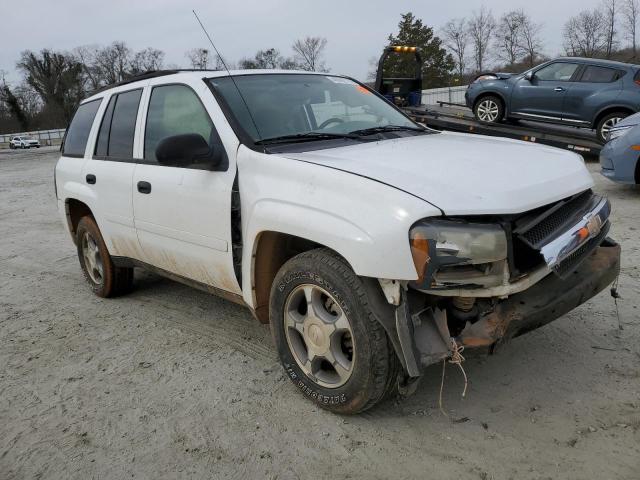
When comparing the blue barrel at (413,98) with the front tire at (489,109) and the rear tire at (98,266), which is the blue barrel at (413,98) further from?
the rear tire at (98,266)

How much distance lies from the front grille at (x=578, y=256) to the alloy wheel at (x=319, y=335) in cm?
103

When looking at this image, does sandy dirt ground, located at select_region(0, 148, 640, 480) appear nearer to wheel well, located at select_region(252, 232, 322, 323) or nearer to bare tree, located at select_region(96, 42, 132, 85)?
wheel well, located at select_region(252, 232, 322, 323)

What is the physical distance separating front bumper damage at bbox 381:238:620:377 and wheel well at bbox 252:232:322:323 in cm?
75

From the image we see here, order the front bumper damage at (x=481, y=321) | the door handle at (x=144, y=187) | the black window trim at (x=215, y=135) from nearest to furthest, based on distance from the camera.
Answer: the front bumper damage at (x=481, y=321) → the black window trim at (x=215, y=135) → the door handle at (x=144, y=187)

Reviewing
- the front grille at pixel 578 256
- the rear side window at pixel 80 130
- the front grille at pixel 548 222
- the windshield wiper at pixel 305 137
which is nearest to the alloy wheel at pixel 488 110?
the rear side window at pixel 80 130

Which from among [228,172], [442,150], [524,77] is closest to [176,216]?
[228,172]

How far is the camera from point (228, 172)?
322 centimetres

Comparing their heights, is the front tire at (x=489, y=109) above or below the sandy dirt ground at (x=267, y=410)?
above

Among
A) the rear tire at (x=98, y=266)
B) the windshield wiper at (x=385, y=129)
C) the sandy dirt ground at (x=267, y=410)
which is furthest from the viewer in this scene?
the rear tire at (x=98, y=266)

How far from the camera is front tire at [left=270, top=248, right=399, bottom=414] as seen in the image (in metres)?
2.60

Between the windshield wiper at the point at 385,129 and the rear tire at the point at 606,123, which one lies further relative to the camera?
the rear tire at the point at 606,123

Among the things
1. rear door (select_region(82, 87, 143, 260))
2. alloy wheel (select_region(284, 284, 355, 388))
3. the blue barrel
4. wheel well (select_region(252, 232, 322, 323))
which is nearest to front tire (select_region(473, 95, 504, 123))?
the blue barrel

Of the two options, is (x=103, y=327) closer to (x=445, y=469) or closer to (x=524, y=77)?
(x=445, y=469)

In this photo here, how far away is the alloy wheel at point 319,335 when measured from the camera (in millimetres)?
2803
